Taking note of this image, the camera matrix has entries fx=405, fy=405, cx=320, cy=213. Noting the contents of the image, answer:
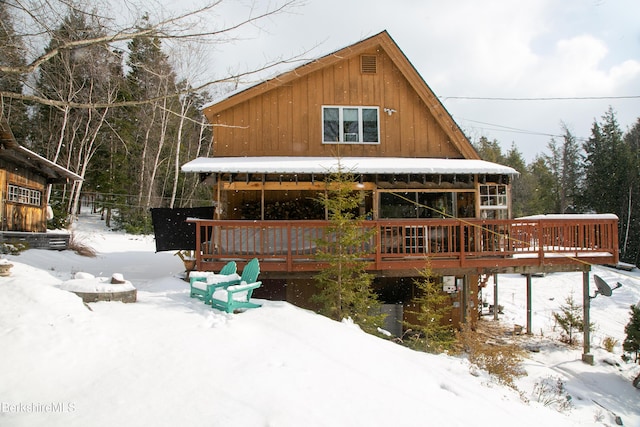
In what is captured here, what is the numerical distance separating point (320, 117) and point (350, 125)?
983 millimetres

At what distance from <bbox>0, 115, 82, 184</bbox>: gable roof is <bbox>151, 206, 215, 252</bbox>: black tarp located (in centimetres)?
501

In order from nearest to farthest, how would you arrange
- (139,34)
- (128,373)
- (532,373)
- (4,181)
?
(128,373), (139,34), (532,373), (4,181)

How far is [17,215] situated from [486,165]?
16.7 meters

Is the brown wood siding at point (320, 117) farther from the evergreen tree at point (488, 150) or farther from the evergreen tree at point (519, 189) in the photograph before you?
the evergreen tree at point (519, 189)

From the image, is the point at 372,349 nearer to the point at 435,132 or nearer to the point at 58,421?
the point at 58,421

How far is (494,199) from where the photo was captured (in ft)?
38.5

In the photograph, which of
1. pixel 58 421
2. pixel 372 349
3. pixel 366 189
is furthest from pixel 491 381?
pixel 366 189

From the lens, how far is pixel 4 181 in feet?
48.0

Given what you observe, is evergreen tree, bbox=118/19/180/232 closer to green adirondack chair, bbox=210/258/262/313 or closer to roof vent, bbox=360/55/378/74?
roof vent, bbox=360/55/378/74

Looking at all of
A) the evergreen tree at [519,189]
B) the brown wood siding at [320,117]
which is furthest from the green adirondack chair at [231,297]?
the evergreen tree at [519,189]

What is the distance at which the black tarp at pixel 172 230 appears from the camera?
439 inches

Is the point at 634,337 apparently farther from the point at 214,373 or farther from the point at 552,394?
the point at 214,373

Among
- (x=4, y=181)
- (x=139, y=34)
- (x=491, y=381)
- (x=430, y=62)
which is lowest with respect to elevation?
(x=491, y=381)

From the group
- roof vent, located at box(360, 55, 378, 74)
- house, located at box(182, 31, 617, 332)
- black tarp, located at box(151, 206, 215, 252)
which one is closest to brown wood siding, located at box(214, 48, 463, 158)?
house, located at box(182, 31, 617, 332)
